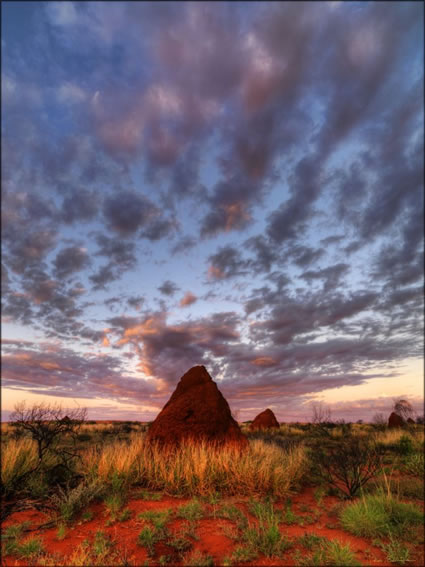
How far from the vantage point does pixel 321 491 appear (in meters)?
8.27

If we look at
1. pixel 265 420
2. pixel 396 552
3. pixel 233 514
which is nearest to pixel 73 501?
pixel 233 514

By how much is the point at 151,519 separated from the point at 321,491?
15.4 ft

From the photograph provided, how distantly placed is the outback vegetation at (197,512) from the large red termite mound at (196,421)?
0.44 meters

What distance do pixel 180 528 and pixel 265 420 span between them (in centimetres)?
2503

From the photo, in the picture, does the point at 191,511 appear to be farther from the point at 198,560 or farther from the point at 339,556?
the point at 339,556

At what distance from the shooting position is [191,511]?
5828 mm

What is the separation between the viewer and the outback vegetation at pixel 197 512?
4.46 m

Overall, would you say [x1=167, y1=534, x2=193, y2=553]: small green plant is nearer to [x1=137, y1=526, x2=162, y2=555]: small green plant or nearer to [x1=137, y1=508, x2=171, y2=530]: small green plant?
[x1=137, y1=526, x2=162, y2=555]: small green plant

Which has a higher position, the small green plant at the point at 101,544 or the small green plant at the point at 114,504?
the small green plant at the point at 101,544

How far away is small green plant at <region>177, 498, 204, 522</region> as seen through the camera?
5.66m

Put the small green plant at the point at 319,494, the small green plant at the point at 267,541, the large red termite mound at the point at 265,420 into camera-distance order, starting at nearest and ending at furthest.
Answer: the small green plant at the point at 267,541
the small green plant at the point at 319,494
the large red termite mound at the point at 265,420

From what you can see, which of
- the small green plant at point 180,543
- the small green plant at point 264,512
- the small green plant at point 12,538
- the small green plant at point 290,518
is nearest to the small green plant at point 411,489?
the small green plant at point 290,518

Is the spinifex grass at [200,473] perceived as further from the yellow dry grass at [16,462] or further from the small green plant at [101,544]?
the small green plant at [101,544]

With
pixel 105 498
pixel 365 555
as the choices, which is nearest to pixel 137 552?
pixel 105 498
